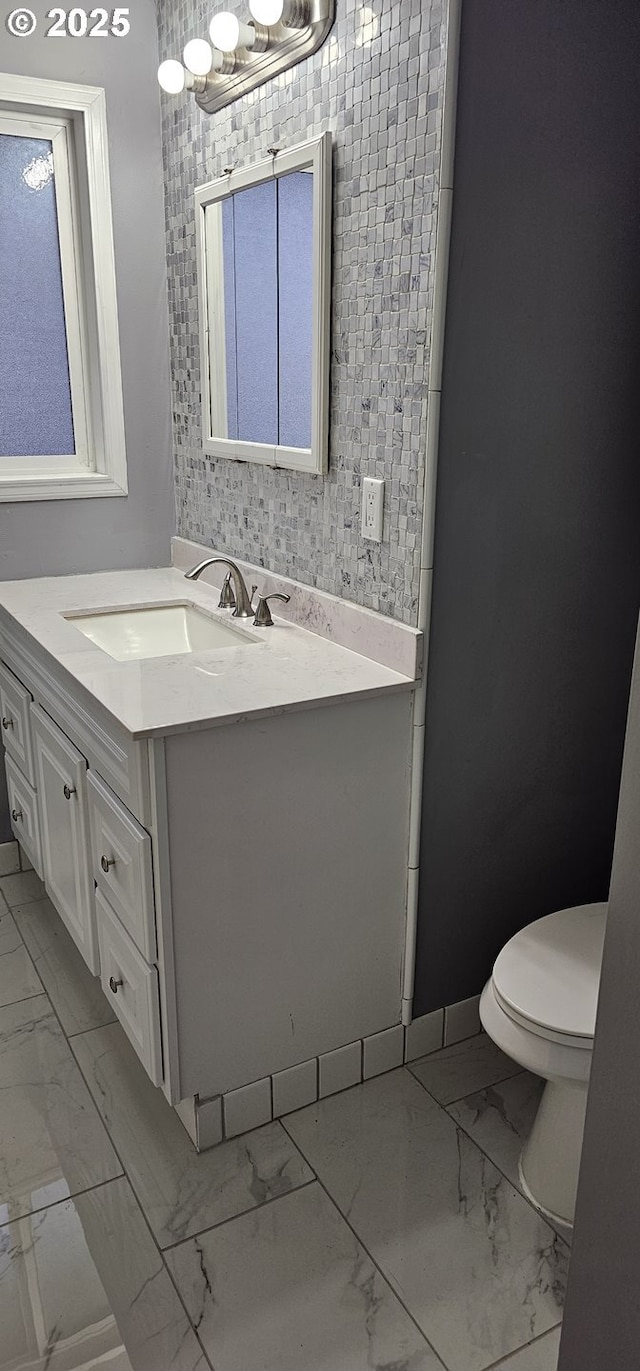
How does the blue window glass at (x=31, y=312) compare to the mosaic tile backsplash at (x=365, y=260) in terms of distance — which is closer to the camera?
the mosaic tile backsplash at (x=365, y=260)

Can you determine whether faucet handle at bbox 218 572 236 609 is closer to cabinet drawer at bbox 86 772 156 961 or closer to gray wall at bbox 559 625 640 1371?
cabinet drawer at bbox 86 772 156 961

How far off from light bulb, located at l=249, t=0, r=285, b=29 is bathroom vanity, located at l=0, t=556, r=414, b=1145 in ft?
3.67

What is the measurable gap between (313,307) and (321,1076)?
1.48 metres

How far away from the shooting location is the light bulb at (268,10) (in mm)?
1734

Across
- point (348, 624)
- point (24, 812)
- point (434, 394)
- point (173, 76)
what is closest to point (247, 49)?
point (173, 76)

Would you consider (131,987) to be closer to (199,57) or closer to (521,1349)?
(521,1349)

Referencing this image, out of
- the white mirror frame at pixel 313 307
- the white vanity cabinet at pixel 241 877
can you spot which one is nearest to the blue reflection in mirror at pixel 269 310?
the white mirror frame at pixel 313 307

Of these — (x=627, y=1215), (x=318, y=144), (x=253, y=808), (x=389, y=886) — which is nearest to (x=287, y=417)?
(x=318, y=144)

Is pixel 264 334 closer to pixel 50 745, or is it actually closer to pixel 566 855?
pixel 50 745

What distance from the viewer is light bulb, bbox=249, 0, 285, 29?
1.73m

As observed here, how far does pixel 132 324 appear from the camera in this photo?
249 cm

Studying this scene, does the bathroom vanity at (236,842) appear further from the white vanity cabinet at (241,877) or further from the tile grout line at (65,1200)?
the tile grout line at (65,1200)

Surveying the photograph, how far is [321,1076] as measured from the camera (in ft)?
6.25

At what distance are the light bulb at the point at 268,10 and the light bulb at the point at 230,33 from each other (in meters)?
0.10
